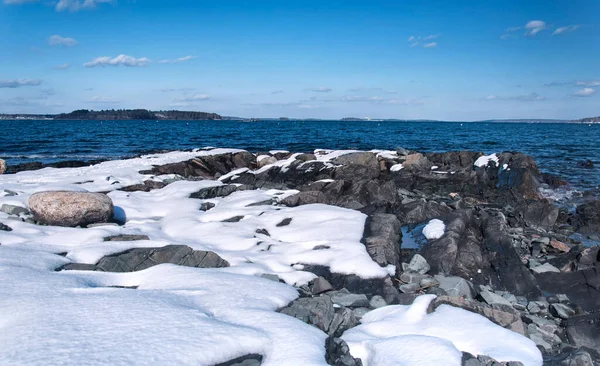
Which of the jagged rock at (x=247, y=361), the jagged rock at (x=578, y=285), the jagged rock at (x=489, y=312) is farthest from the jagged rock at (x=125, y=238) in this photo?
the jagged rock at (x=578, y=285)

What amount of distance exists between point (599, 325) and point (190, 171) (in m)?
17.6

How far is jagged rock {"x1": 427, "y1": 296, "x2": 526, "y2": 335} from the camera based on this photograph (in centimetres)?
627

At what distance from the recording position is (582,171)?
24.8 meters

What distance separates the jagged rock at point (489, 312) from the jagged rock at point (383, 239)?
6.75ft

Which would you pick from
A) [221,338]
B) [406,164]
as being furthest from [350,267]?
[406,164]

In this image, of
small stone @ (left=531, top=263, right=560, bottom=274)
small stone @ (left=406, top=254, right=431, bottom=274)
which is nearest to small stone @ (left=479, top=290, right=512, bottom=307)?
small stone @ (left=406, top=254, right=431, bottom=274)

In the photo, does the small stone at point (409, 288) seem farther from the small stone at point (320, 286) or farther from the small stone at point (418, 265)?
the small stone at point (320, 286)

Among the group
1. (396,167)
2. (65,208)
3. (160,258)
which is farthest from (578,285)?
(396,167)

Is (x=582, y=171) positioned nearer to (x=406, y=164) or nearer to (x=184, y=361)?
(x=406, y=164)

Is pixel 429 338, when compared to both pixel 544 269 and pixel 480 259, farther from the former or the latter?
pixel 544 269

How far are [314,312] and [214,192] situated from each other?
9.65m

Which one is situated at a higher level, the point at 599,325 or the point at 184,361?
the point at 184,361

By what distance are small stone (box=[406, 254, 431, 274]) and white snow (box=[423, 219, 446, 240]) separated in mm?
1188

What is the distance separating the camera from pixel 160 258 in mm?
8031
